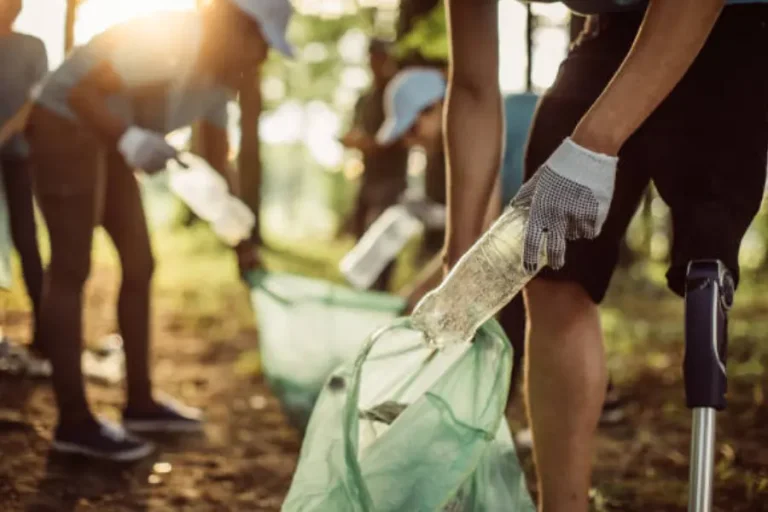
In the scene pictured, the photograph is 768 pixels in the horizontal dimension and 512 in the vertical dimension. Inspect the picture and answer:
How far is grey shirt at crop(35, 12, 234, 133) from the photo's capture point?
261 cm

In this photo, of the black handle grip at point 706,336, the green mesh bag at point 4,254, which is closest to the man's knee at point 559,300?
the black handle grip at point 706,336

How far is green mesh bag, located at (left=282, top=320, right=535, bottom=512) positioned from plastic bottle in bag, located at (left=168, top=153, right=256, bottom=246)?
1.22 metres

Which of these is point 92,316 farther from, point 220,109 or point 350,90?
point 350,90

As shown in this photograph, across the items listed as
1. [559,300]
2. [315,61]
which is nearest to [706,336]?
[559,300]

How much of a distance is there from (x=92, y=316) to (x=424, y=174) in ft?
7.71

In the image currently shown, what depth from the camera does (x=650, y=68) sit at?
145cm

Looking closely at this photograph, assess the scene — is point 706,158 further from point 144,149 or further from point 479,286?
point 144,149

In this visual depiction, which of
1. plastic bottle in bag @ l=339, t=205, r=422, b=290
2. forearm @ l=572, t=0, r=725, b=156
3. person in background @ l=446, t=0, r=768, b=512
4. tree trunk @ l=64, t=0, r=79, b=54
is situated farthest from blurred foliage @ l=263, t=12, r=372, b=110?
forearm @ l=572, t=0, r=725, b=156

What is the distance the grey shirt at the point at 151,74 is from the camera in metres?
2.61

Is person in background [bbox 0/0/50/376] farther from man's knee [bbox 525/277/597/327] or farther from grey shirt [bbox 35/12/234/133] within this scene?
man's knee [bbox 525/277/597/327]

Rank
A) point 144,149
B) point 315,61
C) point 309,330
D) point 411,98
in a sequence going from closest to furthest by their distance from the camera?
point 144,149 < point 309,330 < point 411,98 < point 315,61

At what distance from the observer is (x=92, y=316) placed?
5.73 meters

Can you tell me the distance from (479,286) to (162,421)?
5.83 ft

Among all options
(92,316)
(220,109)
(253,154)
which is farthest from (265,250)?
(220,109)
